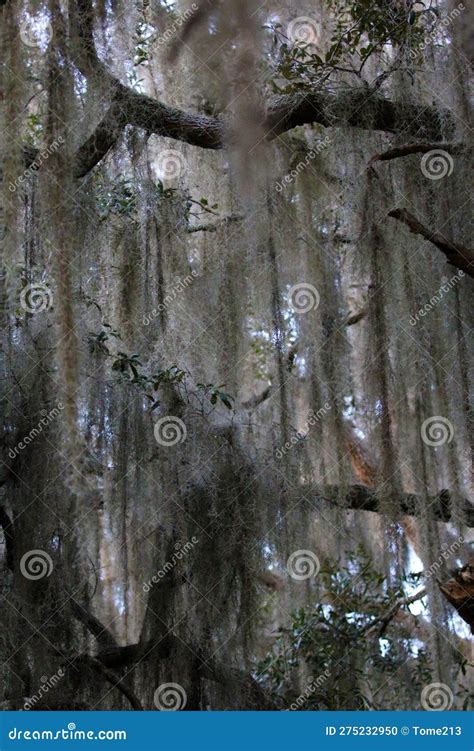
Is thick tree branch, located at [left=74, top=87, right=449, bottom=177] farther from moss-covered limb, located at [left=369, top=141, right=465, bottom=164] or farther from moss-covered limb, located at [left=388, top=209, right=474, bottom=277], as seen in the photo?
moss-covered limb, located at [left=388, top=209, right=474, bottom=277]

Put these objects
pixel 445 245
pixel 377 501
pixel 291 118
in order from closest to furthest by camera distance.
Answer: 1. pixel 445 245
2. pixel 291 118
3. pixel 377 501

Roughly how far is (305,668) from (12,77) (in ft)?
9.67

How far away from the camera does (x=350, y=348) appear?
4434 mm

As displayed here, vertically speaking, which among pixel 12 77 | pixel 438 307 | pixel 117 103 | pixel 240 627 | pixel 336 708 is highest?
pixel 117 103

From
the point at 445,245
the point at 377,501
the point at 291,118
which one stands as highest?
the point at 291,118

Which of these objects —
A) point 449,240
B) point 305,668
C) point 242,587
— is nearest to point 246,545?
point 242,587

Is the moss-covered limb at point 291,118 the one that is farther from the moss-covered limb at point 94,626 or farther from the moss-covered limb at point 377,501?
the moss-covered limb at point 94,626

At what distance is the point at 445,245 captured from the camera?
11.6 ft

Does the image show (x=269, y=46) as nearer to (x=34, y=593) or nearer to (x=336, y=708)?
(x=34, y=593)

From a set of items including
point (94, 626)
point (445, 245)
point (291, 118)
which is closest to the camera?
point (445, 245)

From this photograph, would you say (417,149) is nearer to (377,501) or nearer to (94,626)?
(377,501)

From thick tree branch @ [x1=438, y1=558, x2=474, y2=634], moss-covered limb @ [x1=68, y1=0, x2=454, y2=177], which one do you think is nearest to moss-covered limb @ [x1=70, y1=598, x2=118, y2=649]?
thick tree branch @ [x1=438, y1=558, x2=474, y2=634]

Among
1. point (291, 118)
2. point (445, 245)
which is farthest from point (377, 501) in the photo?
point (291, 118)

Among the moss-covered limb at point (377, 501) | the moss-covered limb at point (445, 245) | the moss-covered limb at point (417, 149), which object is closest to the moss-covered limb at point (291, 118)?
the moss-covered limb at point (417, 149)
